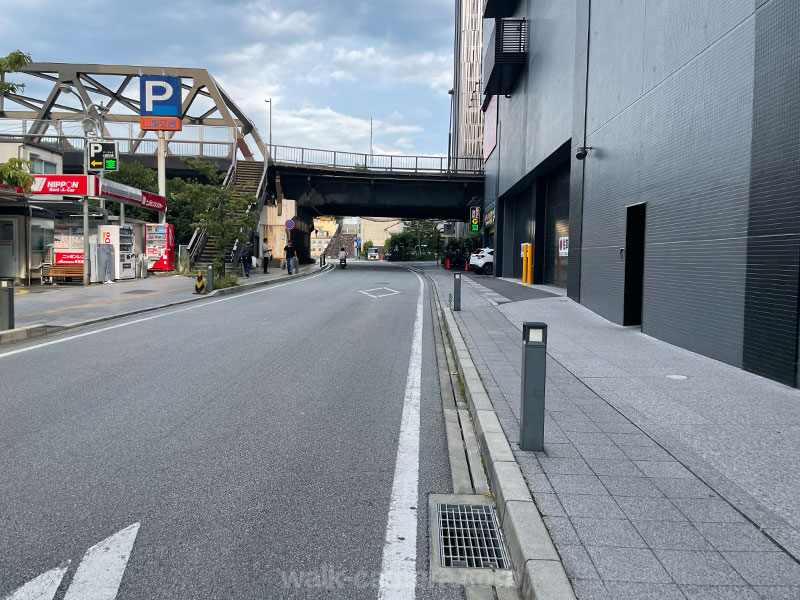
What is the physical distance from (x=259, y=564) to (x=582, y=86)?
15.9m

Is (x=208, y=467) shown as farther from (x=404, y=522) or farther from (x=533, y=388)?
(x=533, y=388)

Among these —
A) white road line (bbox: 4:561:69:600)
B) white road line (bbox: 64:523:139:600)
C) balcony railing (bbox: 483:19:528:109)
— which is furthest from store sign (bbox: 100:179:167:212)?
white road line (bbox: 4:561:69:600)

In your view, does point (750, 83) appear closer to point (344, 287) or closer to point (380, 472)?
point (380, 472)

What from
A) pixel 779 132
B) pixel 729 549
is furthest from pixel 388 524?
pixel 779 132

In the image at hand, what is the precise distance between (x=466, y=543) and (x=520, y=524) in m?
0.33

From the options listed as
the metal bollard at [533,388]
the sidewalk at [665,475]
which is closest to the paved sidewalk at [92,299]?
the sidewalk at [665,475]

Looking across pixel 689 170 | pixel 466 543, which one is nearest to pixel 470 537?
pixel 466 543

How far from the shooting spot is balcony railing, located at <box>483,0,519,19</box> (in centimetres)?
2948

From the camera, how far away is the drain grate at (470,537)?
3.23 metres

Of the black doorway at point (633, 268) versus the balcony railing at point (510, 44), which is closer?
the black doorway at point (633, 268)

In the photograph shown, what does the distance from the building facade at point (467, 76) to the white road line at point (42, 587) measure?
101 metres

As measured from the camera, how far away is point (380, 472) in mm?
4371

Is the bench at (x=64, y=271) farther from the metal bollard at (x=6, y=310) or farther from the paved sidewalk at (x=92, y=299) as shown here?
the metal bollard at (x=6, y=310)

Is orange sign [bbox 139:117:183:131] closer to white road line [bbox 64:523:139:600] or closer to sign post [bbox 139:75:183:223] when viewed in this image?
sign post [bbox 139:75:183:223]
